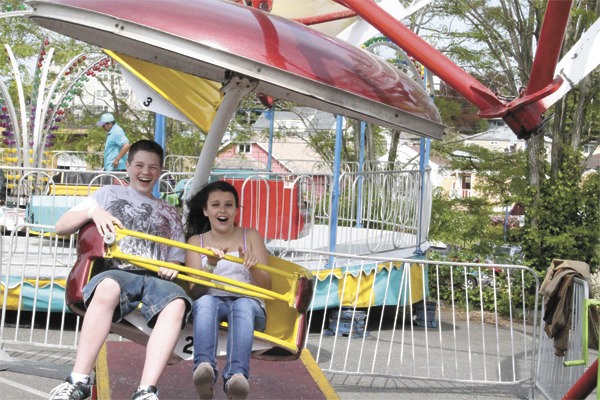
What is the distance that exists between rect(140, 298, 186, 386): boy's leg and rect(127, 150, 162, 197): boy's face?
2.85 ft

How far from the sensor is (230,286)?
508cm

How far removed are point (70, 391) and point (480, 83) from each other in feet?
9.15

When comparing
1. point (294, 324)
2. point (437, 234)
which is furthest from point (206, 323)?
point (437, 234)

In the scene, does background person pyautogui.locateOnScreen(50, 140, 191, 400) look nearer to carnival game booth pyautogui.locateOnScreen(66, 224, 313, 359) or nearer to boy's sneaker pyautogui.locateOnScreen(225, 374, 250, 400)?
carnival game booth pyautogui.locateOnScreen(66, 224, 313, 359)

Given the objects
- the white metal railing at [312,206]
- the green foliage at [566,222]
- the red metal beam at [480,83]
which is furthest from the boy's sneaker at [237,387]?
the green foliage at [566,222]

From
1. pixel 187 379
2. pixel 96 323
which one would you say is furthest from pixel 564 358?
pixel 96 323

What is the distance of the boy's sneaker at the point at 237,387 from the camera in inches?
183

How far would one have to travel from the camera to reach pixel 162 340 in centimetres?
463

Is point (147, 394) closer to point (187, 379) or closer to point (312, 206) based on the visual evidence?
point (187, 379)

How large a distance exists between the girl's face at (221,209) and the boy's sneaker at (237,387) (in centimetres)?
111

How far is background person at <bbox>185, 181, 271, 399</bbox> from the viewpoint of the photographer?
4730 mm

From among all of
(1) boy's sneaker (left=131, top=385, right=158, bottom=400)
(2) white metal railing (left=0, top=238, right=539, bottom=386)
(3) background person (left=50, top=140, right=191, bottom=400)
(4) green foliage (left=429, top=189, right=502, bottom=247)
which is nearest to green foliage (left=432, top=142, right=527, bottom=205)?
(4) green foliage (left=429, top=189, right=502, bottom=247)

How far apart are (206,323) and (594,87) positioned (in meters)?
9.81

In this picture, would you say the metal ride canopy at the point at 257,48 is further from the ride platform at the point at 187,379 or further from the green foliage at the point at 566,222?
the green foliage at the point at 566,222
